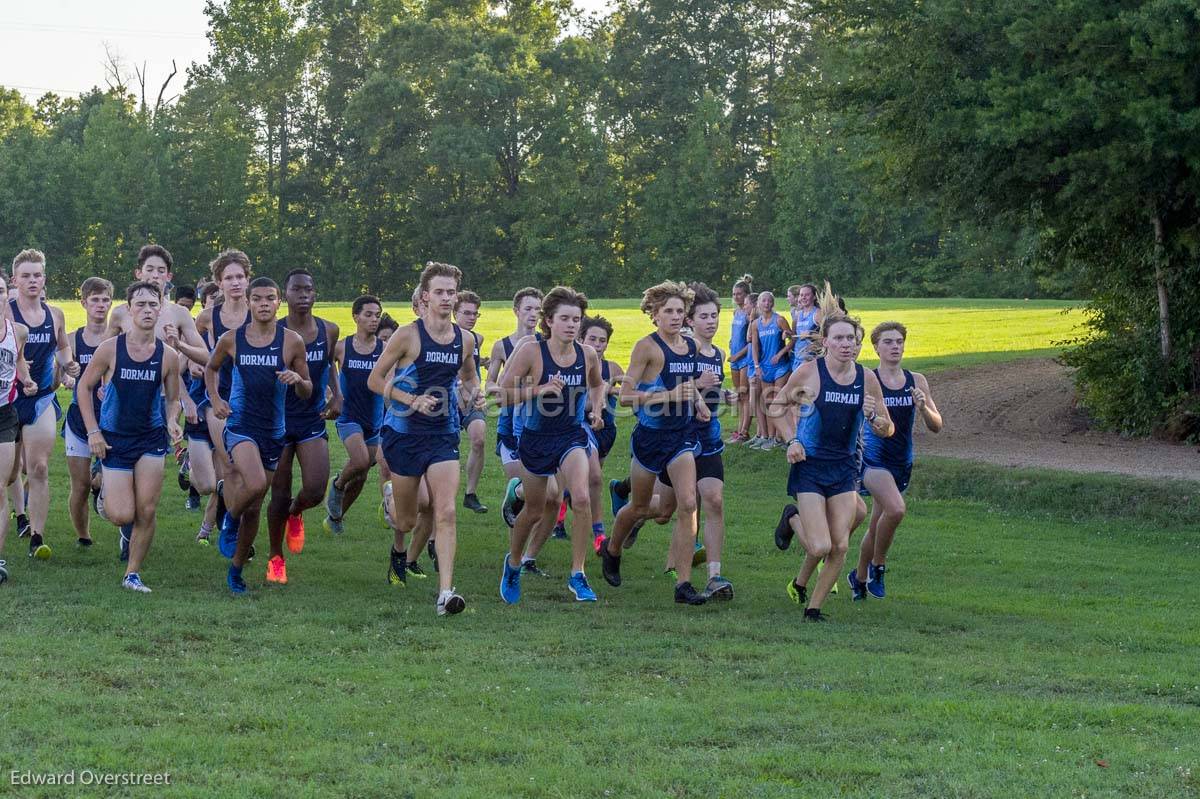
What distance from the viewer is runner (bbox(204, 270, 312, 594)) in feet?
32.7

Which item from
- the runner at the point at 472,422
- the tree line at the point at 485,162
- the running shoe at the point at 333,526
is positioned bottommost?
the running shoe at the point at 333,526

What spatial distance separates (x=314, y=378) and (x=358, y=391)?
139cm

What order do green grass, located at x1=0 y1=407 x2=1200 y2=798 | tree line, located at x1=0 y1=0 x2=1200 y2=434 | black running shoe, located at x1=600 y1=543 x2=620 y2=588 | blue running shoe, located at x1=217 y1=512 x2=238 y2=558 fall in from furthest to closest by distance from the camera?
tree line, located at x1=0 y1=0 x2=1200 y2=434 < blue running shoe, located at x1=217 y1=512 x2=238 y2=558 < black running shoe, located at x1=600 y1=543 x2=620 y2=588 < green grass, located at x1=0 y1=407 x2=1200 y2=798

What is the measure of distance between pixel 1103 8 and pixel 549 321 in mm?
9679

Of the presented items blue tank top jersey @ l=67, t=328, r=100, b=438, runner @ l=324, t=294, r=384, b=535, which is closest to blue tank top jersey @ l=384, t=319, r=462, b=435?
blue tank top jersey @ l=67, t=328, r=100, b=438

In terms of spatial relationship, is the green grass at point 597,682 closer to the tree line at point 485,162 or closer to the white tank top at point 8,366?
the white tank top at point 8,366

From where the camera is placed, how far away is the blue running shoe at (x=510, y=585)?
10039 mm

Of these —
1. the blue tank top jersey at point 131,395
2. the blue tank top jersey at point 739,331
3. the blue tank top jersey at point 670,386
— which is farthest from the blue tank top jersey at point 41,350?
the blue tank top jersey at point 739,331

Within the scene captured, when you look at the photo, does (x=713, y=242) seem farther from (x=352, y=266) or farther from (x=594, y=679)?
(x=594, y=679)

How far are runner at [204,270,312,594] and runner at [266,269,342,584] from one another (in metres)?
0.13

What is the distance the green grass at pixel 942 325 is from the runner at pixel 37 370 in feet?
63.3

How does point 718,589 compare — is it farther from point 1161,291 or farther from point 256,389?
point 1161,291

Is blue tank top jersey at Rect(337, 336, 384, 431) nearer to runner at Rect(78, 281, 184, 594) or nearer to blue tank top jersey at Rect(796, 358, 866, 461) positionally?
runner at Rect(78, 281, 184, 594)

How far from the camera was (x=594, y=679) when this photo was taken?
25.5ft
